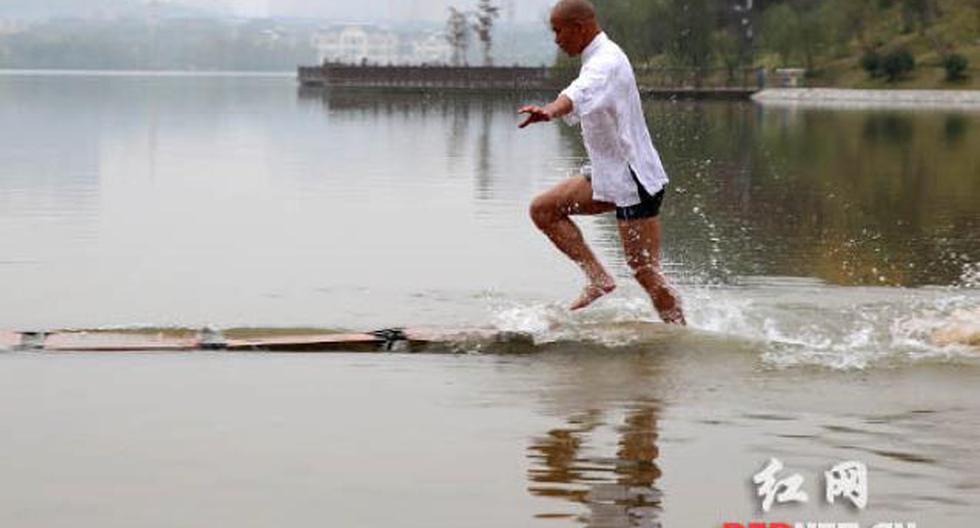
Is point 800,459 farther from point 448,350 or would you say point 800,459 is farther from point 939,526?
point 448,350

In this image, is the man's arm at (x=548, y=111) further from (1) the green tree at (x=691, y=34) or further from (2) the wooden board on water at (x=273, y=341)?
(1) the green tree at (x=691, y=34)

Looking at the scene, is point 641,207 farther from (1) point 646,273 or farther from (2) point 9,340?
(2) point 9,340

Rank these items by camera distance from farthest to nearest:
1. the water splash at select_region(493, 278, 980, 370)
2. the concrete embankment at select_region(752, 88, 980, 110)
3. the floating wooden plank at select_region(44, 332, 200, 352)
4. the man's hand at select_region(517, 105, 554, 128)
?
the concrete embankment at select_region(752, 88, 980, 110)
the water splash at select_region(493, 278, 980, 370)
the floating wooden plank at select_region(44, 332, 200, 352)
the man's hand at select_region(517, 105, 554, 128)

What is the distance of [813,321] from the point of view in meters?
11.5

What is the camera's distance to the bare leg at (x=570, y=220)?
1070cm

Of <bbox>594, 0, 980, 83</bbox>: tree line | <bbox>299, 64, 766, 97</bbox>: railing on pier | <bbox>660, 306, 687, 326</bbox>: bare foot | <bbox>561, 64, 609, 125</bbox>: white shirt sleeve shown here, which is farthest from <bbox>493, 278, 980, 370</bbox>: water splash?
<bbox>299, 64, 766, 97</bbox>: railing on pier

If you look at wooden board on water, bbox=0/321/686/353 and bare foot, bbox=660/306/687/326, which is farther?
bare foot, bbox=660/306/687/326

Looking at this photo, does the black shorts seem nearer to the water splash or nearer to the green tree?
the water splash

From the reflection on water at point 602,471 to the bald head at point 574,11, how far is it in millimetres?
2884

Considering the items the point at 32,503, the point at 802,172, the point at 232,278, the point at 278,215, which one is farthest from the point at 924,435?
the point at 802,172

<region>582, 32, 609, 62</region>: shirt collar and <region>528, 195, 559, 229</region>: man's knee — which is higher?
<region>582, 32, 609, 62</region>: shirt collar

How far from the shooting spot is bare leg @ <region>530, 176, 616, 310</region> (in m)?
10.7

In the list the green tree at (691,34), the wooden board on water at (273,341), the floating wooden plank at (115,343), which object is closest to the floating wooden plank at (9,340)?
the wooden board on water at (273,341)

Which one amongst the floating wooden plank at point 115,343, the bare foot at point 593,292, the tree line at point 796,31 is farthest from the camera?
the tree line at point 796,31
